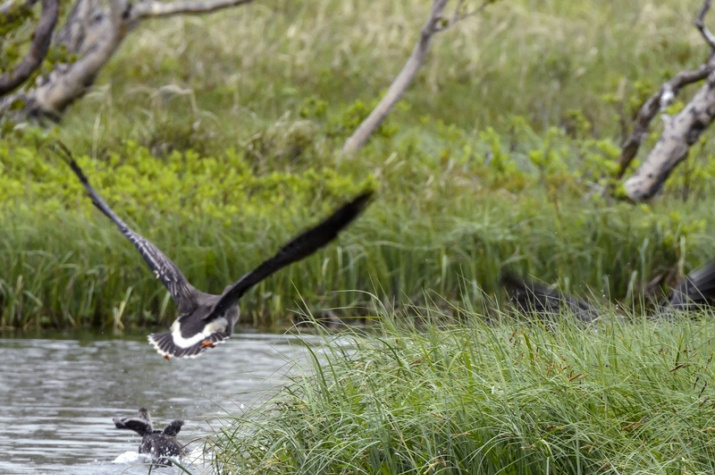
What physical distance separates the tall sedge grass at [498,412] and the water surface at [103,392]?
96 cm

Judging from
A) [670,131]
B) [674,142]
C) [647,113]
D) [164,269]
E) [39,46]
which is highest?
[39,46]

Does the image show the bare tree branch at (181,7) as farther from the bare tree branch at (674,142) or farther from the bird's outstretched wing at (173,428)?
the bird's outstretched wing at (173,428)

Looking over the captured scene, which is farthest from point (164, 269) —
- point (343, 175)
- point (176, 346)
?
point (343, 175)

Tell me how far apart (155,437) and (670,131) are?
25.1ft

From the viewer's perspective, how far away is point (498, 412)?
4.73 metres

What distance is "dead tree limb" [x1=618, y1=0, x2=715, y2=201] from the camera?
1275cm

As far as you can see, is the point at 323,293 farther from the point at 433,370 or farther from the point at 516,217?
the point at 433,370

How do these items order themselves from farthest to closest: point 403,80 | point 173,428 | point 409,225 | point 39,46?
point 403,80, point 409,225, point 39,46, point 173,428

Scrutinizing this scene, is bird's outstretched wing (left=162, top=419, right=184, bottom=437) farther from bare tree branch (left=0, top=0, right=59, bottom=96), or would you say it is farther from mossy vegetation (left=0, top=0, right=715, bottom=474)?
bare tree branch (left=0, top=0, right=59, bottom=96)

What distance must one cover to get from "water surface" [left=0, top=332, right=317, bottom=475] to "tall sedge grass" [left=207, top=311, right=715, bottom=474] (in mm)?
960

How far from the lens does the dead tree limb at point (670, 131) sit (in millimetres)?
12750

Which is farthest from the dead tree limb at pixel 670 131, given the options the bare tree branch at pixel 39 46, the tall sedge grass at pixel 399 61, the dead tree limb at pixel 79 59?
the dead tree limb at pixel 79 59

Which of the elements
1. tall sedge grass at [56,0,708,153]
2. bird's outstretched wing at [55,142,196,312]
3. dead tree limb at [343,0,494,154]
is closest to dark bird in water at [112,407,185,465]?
bird's outstretched wing at [55,142,196,312]

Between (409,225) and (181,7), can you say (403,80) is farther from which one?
(409,225)
